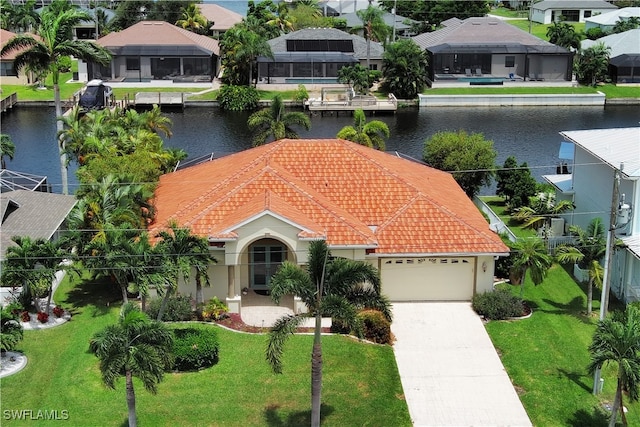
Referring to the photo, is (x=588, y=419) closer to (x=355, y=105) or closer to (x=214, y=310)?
(x=214, y=310)

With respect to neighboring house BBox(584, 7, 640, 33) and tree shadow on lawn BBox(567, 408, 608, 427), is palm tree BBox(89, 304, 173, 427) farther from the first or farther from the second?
neighboring house BBox(584, 7, 640, 33)

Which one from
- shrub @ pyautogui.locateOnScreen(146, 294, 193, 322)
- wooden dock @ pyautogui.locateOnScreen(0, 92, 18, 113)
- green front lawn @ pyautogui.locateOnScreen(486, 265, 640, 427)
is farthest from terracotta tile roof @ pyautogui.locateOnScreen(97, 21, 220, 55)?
green front lawn @ pyautogui.locateOnScreen(486, 265, 640, 427)

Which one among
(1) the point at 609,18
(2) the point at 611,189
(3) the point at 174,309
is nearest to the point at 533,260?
(2) the point at 611,189

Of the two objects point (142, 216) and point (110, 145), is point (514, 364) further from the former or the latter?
point (110, 145)

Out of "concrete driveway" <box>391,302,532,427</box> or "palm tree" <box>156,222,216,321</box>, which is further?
"palm tree" <box>156,222,216,321</box>

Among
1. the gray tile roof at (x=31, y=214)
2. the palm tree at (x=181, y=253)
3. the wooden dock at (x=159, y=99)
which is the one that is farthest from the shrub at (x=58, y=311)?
the wooden dock at (x=159, y=99)

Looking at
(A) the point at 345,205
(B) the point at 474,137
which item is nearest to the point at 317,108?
(B) the point at 474,137
